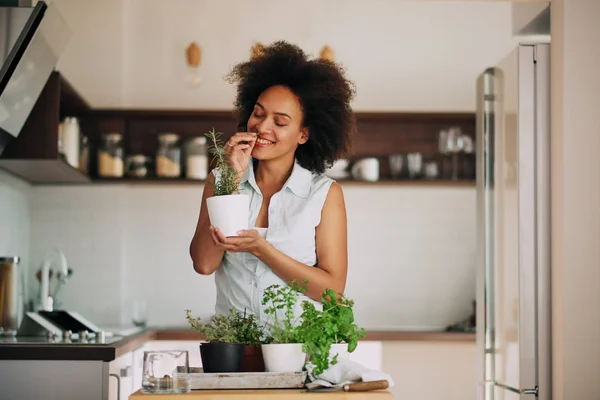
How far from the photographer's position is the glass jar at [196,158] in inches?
196

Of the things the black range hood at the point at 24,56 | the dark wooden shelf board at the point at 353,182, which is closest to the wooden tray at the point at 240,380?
the black range hood at the point at 24,56

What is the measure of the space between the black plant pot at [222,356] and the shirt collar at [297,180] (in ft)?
1.91

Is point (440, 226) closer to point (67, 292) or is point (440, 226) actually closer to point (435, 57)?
point (435, 57)

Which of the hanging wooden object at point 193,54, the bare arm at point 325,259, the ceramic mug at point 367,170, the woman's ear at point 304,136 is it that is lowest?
the bare arm at point 325,259

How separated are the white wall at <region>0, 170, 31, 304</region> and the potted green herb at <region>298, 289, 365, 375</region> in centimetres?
272

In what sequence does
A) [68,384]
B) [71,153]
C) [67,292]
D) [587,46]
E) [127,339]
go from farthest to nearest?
[67,292] < [71,153] < [127,339] < [68,384] < [587,46]

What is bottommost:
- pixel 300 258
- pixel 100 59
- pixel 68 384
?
pixel 68 384

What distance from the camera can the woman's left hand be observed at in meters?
1.98

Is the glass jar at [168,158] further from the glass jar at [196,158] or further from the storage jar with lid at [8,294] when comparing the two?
the storage jar with lid at [8,294]

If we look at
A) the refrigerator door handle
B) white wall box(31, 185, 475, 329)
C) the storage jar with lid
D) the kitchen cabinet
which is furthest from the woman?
white wall box(31, 185, 475, 329)

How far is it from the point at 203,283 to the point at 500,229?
242 cm

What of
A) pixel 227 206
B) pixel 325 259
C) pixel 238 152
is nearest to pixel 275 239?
pixel 325 259

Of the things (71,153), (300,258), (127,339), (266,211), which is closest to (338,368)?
(300,258)

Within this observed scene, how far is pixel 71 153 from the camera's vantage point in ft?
14.3
